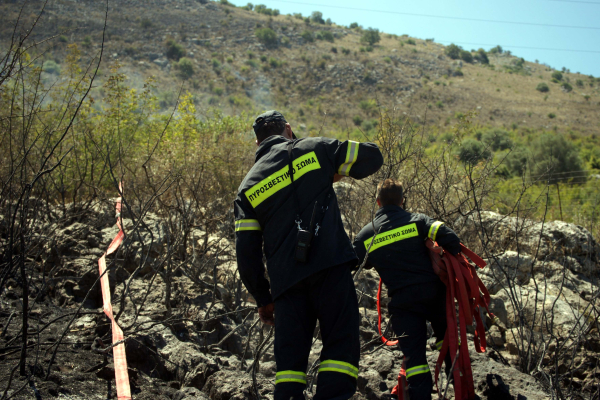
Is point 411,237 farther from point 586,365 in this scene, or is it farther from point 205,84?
point 205,84

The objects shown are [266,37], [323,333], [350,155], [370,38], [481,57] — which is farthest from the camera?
[481,57]

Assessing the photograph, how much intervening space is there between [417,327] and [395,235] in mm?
643

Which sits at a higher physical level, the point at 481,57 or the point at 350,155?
the point at 481,57

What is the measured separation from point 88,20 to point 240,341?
50321 mm

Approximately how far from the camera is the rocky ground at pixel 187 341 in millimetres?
2844

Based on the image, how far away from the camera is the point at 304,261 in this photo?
225 cm

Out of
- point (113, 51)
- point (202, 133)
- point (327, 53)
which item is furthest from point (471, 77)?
point (202, 133)

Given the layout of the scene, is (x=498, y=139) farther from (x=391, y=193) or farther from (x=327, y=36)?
(x=327, y=36)

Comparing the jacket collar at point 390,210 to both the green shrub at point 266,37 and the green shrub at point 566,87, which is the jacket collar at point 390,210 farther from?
the green shrub at point 566,87

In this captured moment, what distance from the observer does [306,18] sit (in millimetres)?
71000

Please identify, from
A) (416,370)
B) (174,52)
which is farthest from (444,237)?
(174,52)

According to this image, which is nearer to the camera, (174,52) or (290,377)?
(290,377)

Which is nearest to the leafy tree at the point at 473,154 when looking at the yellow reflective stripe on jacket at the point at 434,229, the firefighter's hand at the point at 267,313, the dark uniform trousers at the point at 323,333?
the yellow reflective stripe on jacket at the point at 434,229

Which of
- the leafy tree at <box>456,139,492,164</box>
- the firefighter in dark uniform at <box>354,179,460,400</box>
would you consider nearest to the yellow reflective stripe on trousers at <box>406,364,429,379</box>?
the firefighter in dark uniform at <box>354,179,460,400</box>
